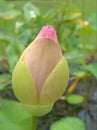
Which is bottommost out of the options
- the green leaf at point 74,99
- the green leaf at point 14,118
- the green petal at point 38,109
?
the green leaf at point 74,99

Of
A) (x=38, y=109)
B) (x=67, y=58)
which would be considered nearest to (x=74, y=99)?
(x=67, y=58)

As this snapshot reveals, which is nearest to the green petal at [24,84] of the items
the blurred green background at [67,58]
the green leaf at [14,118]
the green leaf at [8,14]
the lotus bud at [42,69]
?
the lotus bud at [42,69]

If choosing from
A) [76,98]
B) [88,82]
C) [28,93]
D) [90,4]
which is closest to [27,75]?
[28,93]

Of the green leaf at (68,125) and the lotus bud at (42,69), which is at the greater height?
the lotus bud at (42,69)

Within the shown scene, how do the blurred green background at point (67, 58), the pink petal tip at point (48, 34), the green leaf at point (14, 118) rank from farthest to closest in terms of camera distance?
the blurred green background at point (67, 58)
the green leaf at point (14, 118)
the pink petal tip at point (48, 34)

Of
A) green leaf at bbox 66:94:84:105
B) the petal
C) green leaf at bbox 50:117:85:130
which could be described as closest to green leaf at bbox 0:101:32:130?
green leaf at bbox 50:117:85:130

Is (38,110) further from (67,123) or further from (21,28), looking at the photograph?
(21,28)

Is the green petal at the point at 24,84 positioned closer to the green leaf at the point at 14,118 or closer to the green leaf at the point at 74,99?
the green leaf at the point at 14,118
